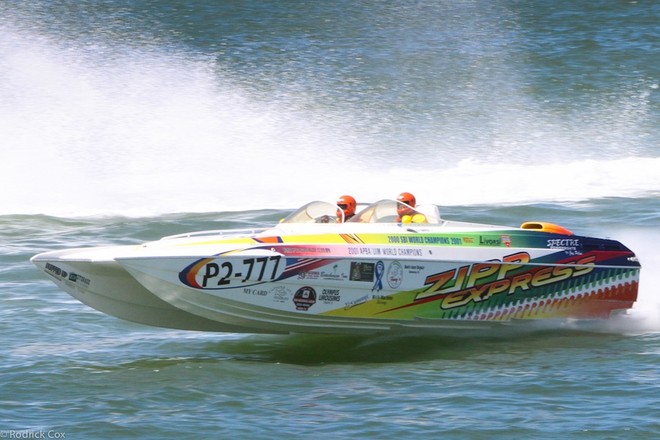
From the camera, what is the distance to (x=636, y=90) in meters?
22.4

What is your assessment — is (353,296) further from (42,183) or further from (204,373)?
(42,183)

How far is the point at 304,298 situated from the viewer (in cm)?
960

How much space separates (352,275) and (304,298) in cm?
44

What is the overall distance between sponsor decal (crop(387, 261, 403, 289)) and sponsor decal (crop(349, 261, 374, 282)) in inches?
6.2

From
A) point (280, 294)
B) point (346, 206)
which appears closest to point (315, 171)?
point (346, 206)

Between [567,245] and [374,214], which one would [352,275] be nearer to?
[374,214]

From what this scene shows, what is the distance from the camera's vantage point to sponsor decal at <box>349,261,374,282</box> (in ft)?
31.6

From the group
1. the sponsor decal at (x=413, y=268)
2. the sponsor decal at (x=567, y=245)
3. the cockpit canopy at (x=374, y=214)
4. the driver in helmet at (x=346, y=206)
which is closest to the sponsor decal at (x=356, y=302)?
the sponsor decal at (x=413, y=268)

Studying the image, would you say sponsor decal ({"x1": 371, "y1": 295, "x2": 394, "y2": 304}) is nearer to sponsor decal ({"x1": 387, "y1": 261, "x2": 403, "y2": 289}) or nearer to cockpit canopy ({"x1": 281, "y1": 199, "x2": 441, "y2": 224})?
sponsor decal ({"x1": 387, "y1": 261, "x2": 403, "y2": 289})

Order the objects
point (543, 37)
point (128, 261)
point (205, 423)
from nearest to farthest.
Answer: point (205, 423) < point (128, 261) < point (543, 37)

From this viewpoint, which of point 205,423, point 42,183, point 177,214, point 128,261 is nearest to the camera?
point 205,423

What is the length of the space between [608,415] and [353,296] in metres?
2.48

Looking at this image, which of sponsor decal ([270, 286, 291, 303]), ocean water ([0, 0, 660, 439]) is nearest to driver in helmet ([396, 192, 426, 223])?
ocean water ([0, 0, 660, 439])

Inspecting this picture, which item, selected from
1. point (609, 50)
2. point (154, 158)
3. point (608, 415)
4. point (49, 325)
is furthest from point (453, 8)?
point (608, 415)
